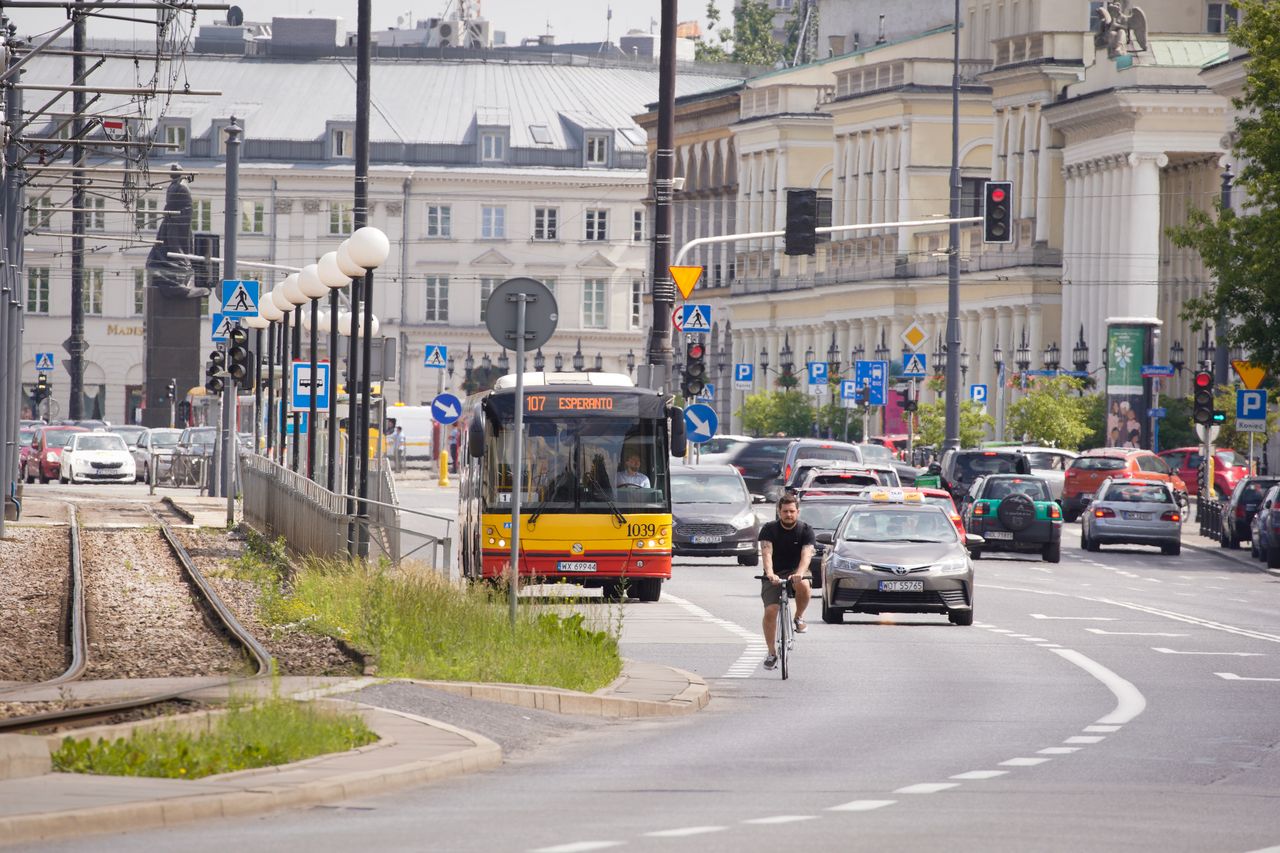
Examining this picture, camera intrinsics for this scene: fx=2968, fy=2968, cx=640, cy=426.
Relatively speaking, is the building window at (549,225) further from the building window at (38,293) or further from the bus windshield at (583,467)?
the bus windshield at (583,467)

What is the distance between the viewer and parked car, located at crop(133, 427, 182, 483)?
8106 cm

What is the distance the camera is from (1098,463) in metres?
64.9

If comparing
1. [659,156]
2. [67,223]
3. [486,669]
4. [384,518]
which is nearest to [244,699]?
[486,669]

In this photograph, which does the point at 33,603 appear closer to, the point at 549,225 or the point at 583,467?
the point at 583,467

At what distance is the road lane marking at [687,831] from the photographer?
1313 centimetres

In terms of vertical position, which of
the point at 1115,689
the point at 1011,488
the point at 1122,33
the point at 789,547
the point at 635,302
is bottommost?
the point at 1115,689

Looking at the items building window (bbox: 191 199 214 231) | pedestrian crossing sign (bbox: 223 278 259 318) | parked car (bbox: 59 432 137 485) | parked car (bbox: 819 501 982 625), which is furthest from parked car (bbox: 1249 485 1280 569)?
building window (bbox: 191 199 214 231)

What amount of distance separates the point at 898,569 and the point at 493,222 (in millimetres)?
120701

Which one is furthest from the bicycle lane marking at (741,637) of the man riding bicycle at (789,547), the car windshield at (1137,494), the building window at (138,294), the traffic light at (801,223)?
the building window at (138,294)

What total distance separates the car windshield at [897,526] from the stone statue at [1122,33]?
6957cm

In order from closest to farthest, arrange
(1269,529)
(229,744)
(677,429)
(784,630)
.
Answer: (229,744), (784,630), (677,429), (1269,529)

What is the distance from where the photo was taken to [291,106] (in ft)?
489

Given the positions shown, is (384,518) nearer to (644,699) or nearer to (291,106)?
(644,699)

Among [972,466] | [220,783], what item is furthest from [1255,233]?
[220,783]
